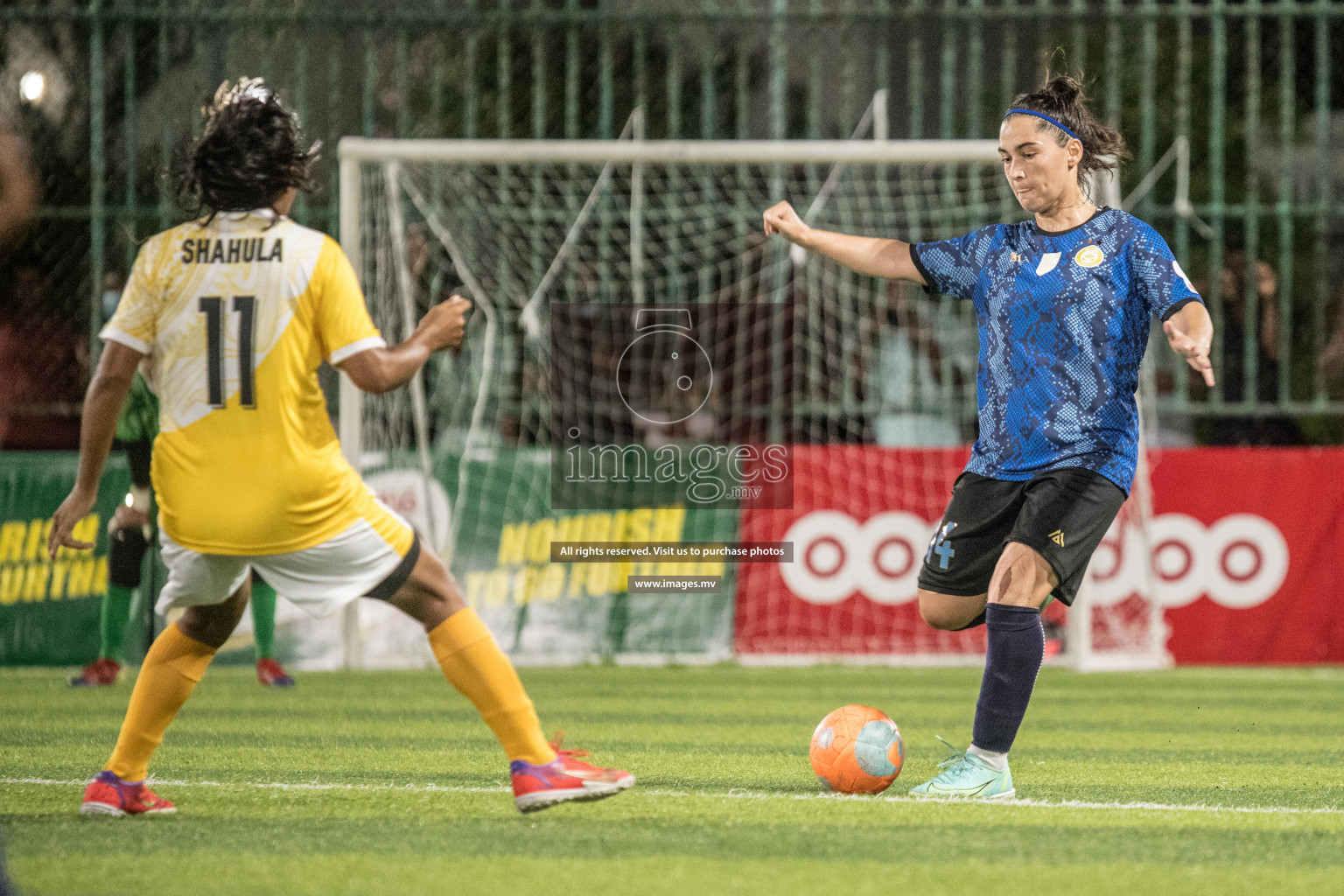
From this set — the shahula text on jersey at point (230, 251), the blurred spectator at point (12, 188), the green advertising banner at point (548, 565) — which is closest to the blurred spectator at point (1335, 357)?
the green advertising banner at point (548, 565)

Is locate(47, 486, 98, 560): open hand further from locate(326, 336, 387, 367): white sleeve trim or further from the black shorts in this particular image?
the black shorts

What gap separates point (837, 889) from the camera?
11.4 feet

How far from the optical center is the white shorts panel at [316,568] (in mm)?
4246

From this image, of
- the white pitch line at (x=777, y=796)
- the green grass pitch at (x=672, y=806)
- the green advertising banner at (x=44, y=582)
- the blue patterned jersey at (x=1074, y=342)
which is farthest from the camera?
the green advertising banner at (x=44, y=582)

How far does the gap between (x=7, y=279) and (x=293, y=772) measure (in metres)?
7.74

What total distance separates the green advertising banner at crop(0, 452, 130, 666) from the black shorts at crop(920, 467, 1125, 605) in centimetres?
651

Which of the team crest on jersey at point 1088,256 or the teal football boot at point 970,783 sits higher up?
the team crest on jersey at point 1088,256

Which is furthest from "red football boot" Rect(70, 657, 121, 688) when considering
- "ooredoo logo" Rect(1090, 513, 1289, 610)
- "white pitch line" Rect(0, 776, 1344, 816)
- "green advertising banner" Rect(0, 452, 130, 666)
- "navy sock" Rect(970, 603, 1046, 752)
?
"ooredoo logo" Rect(1090, 513, 1289, 610)

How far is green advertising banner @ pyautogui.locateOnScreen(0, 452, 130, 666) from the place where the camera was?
1017 centimetres

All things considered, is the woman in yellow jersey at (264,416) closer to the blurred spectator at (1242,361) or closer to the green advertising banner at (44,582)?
the green advertising banner at (44,582)

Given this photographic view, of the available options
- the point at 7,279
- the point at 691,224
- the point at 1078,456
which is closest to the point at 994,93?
the point at 691,224

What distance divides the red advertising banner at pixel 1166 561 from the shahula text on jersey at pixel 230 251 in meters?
6.71

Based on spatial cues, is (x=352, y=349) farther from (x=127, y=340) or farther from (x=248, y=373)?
(x=127, y=340)

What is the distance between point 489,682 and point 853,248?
189 cm
